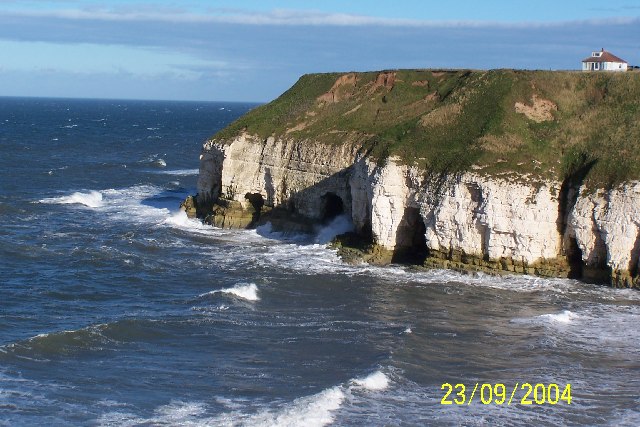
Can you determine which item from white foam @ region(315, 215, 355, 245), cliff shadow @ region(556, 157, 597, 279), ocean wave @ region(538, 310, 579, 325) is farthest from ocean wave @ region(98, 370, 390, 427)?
white foam @ region(315, 215, 355, 245)

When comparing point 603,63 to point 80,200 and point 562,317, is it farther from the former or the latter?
point 80,200

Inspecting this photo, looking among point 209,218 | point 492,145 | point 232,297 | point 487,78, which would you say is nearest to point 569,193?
point 492,145

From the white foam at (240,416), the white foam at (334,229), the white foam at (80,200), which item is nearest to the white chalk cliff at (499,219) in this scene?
the white foam at (334,229)

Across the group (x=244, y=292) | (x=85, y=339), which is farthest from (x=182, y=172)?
(x=85, y=339)

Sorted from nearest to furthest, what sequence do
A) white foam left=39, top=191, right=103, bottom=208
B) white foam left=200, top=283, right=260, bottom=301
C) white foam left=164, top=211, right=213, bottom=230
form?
white foam left=200, top=283, right=260, bottom=301
white foam left=164, top=211, right=213, bottom=230
white foam left=39, top=191, right=103, bottom=208

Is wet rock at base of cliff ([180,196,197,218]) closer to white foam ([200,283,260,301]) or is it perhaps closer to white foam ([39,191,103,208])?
white foam ([39,191,103,208])

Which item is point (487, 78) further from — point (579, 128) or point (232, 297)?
point (232, 297)

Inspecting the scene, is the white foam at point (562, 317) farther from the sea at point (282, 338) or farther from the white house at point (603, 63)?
the white house at point (603, 63)
